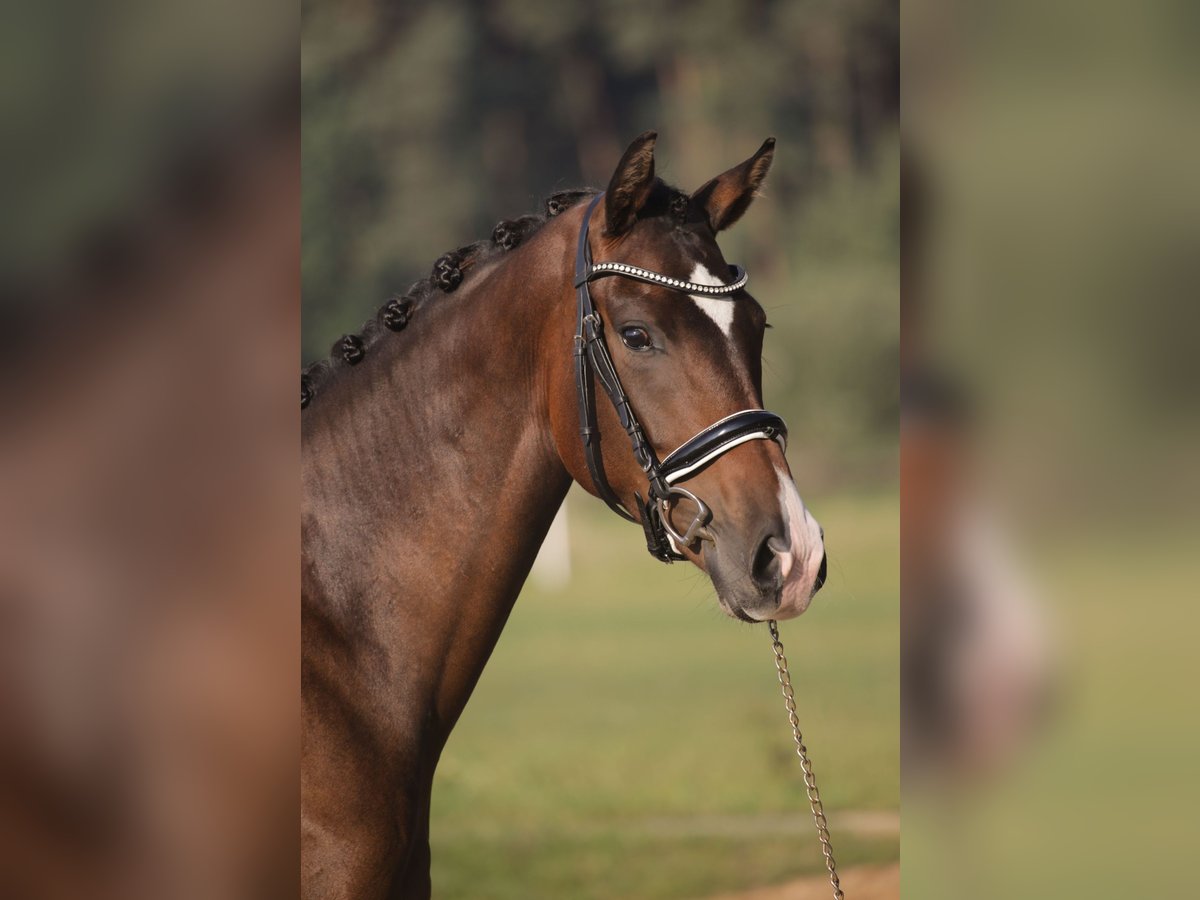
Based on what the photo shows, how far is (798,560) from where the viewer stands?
1.66 meters

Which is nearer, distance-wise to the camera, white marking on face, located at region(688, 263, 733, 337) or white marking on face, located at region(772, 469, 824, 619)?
white marking on face, located at region(772, 469, 824, 619)

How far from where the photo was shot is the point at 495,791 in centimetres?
682

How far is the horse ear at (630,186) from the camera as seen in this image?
176 cm

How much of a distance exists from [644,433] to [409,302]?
0.45 metres

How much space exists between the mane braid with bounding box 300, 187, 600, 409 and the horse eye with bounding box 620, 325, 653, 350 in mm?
305

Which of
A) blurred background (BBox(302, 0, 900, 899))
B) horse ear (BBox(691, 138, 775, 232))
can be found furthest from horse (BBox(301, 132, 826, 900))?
blurred background (BBox(302, 0, 900, 899))

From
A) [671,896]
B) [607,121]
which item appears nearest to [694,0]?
[607,121]

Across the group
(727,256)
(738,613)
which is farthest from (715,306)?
(727,256)

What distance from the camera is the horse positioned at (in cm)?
167

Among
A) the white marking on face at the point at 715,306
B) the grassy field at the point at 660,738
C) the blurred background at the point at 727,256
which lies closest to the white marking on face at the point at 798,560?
the white marking on face at the point at 715,306

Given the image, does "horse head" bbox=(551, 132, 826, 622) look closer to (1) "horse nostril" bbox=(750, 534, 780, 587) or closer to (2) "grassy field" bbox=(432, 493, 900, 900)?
(1) "horse nostril" bbox=(750, 534, 780, 587)
